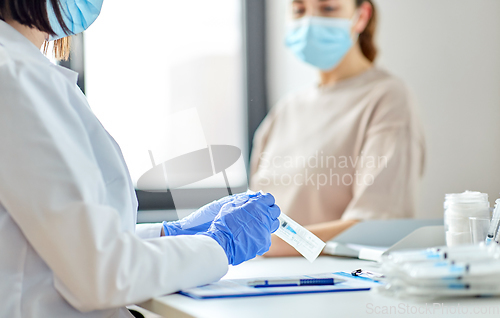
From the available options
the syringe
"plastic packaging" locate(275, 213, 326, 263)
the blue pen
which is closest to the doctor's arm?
the blue pen

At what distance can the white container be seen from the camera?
0.86 m

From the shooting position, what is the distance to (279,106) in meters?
2.25

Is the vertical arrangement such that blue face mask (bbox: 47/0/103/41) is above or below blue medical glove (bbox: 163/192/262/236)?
above

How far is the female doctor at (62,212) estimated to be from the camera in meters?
0.60

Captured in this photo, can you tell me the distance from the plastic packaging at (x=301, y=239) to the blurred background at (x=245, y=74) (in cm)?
113

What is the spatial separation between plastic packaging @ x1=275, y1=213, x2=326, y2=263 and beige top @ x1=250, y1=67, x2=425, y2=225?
88cm

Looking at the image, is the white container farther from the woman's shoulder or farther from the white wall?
the woman's shoulder

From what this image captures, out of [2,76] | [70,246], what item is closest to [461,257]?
[70,246]

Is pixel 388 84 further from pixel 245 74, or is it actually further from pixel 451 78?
pixel 245 74

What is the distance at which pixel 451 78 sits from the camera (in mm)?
1854

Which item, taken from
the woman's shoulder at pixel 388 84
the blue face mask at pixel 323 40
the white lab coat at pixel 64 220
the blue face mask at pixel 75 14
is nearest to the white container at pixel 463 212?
the white lab coat at pixel 64 220

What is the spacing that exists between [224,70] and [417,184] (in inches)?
44.7

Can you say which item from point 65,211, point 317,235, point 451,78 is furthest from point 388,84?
point 65,211

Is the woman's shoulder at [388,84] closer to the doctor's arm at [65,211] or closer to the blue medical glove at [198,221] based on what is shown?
the blue medical glove at [198,221]
